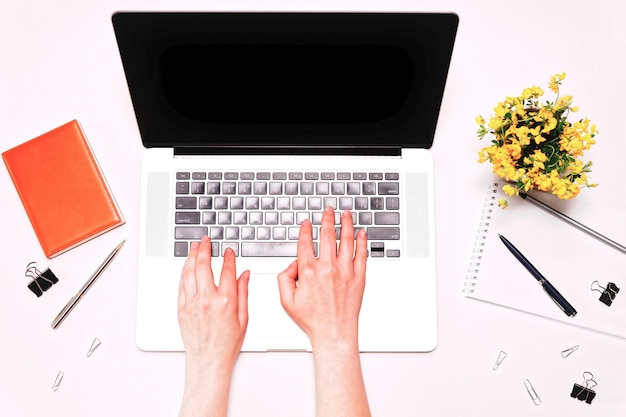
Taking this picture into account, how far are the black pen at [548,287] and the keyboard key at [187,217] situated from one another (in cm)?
56

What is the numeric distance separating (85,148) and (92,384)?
0.43m

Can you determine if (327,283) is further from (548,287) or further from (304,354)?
(548,287)

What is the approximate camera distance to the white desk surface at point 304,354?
101 cm

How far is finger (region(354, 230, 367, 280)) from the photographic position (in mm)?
1007

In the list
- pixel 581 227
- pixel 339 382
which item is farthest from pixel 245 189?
pixel 581 227

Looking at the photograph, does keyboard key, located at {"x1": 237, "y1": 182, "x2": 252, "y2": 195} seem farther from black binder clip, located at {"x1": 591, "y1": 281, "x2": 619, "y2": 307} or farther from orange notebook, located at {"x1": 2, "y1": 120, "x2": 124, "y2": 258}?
black binder clip, located at {"x1": 591, "y1": 281, "x2": 619, "y2": 307}

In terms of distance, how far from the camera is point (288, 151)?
1038 millimetres

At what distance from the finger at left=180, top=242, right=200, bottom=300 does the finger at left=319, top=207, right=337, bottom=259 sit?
0.72ft

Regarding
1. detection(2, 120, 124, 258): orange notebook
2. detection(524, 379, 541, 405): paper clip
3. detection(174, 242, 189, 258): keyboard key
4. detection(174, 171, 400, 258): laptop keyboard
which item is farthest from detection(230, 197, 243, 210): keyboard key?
detection(524, 379, 541, 405): paper clip

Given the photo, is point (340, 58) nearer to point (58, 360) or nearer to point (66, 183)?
point (66, 183)

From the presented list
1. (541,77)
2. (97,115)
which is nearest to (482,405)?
(541,77)

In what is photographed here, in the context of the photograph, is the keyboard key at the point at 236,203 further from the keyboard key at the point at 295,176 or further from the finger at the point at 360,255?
the finger at the point at 360,255

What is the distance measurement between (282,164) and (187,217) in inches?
7.6

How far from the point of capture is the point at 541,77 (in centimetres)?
111
